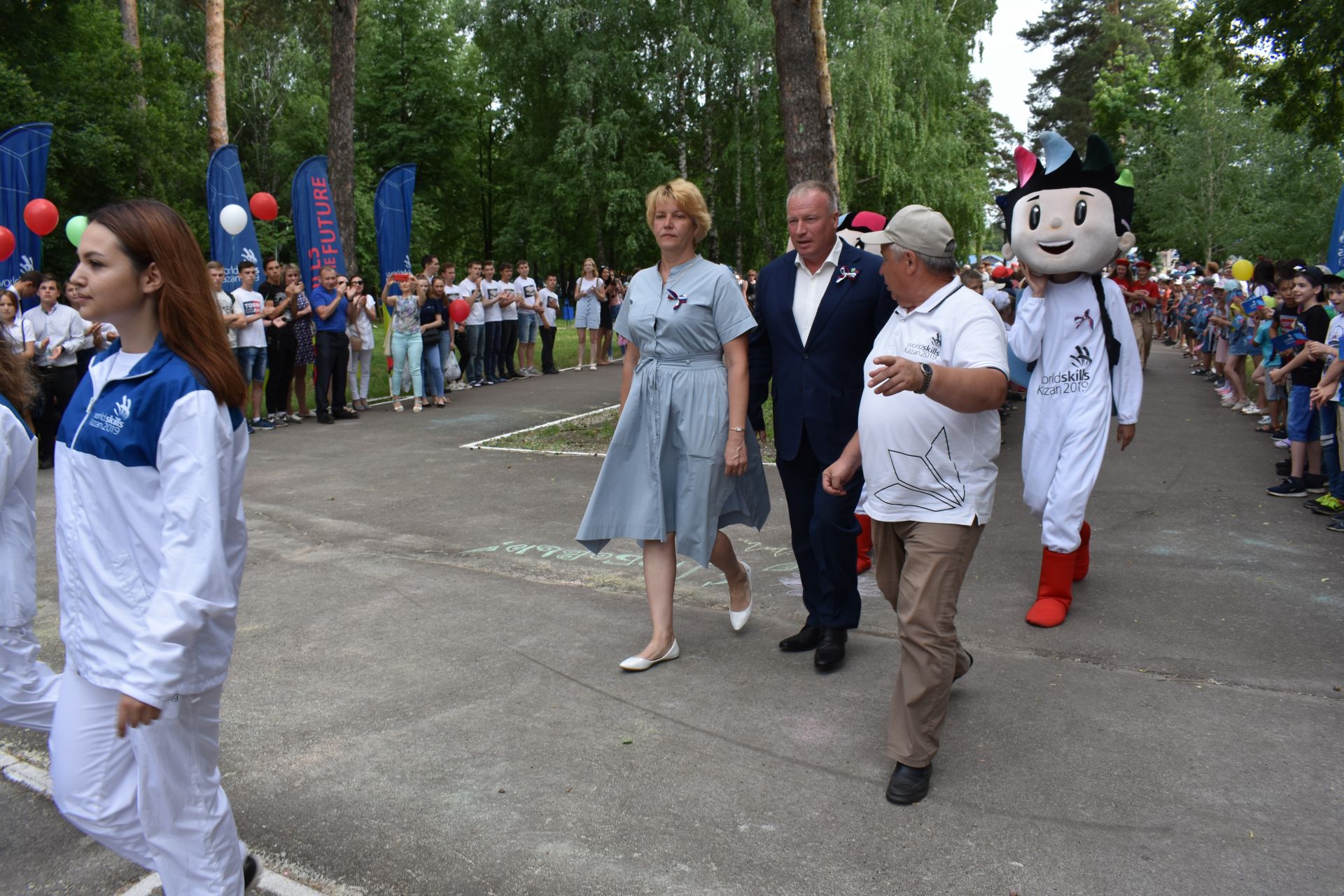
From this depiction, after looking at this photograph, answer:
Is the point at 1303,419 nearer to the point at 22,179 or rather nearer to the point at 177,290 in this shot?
the point at 177,290

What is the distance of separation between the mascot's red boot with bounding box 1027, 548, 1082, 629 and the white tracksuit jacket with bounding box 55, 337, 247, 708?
13.8 feet

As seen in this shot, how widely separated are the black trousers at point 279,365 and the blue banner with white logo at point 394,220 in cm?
458

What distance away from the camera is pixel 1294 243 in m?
26.2

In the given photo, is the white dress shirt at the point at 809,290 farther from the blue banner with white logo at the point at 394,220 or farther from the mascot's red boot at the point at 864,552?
the blue banner with white logo at the point at 394,220

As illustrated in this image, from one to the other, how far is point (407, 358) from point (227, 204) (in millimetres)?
4359

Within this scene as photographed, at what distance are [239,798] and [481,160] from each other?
5625cm

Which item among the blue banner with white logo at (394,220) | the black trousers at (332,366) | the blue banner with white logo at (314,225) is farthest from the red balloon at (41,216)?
the blue banner with white logo at (394,220)

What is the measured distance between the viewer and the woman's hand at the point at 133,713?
7.74 ft

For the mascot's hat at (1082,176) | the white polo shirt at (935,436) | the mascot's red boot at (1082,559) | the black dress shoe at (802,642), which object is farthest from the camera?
the mascot's red boot at (1082,559)

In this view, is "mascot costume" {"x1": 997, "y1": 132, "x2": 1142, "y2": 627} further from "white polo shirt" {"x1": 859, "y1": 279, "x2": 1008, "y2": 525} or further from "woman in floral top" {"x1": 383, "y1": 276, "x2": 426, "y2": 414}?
"woman in floral top" {"x1": 383, "y1": 276, "x2": 426, "y2": 414}

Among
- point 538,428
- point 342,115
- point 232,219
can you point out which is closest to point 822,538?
point 538,428

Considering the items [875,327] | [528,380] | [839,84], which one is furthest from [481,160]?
[875,327]

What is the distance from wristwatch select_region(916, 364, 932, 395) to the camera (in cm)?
331

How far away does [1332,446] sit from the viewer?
8297 mm
